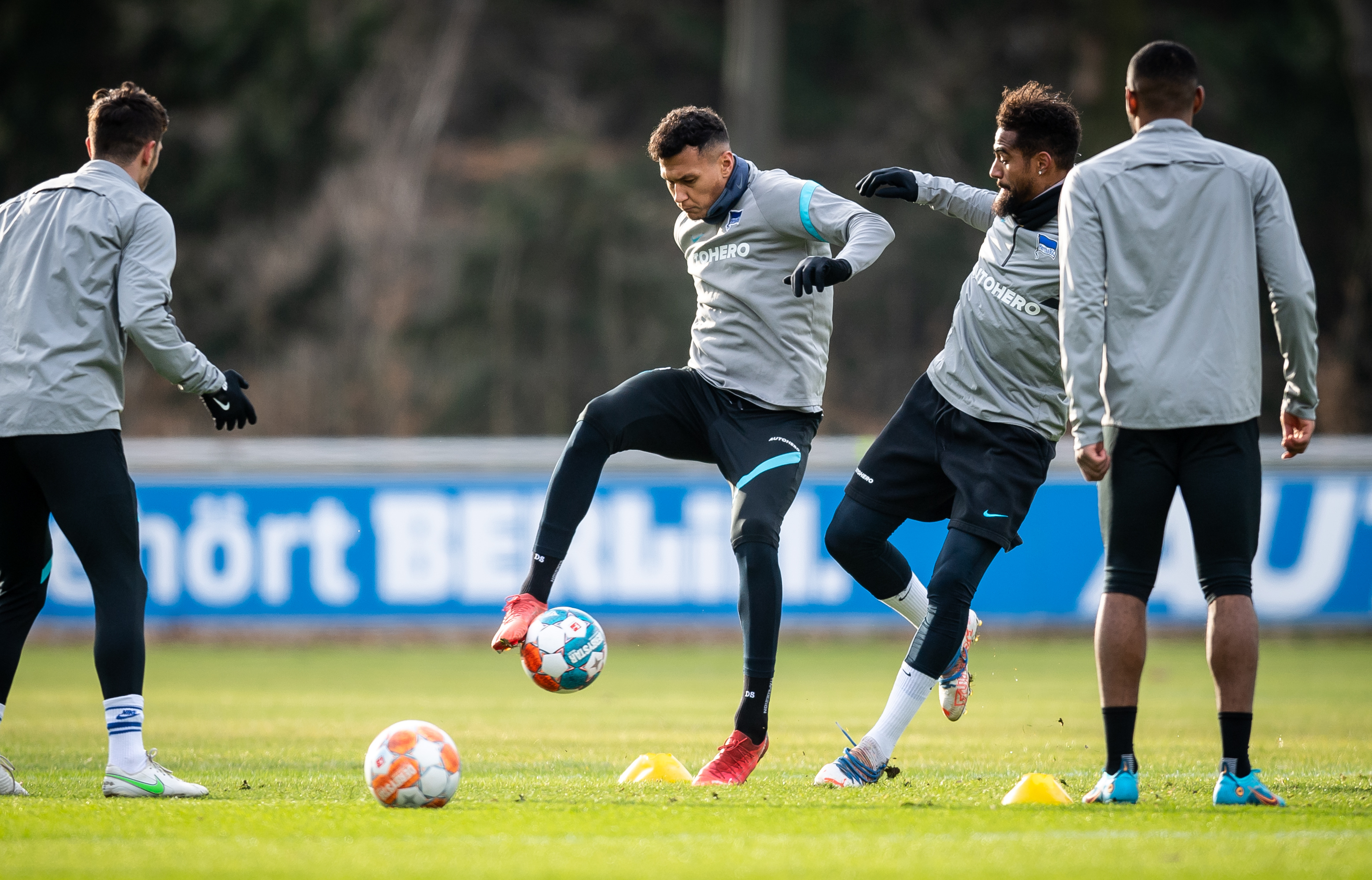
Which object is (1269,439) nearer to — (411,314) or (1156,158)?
(1156,158)

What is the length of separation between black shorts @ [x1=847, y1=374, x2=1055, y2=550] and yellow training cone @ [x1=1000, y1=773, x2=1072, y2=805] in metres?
0.94

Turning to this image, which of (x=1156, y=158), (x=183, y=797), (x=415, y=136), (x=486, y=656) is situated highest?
(x=415, y=136)

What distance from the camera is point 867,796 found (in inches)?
229

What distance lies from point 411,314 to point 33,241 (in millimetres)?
22202

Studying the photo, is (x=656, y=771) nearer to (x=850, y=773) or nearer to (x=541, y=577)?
(x=850, y=773)

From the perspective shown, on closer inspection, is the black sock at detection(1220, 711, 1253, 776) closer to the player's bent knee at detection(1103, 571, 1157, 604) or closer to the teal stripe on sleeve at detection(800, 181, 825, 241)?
the player's bent knee at detection(1103, 571, 1157, 604)

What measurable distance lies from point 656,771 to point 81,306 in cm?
283

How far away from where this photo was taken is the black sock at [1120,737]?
18.2 ft

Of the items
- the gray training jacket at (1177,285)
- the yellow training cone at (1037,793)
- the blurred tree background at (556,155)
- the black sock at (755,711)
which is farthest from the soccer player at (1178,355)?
the blurred tree background at (556,155)

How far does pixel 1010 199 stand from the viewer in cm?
631

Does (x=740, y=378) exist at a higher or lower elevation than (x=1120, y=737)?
higher

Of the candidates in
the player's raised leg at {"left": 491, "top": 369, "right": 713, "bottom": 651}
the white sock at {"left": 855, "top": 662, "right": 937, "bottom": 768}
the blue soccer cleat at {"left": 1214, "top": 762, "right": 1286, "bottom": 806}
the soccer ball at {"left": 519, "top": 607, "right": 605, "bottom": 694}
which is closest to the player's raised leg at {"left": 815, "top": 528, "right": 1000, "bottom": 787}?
the white sock at {"left": 855, "top": 662, "right": 937, "bottom": 768}

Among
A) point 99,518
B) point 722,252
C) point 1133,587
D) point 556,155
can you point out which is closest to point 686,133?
point 722,252

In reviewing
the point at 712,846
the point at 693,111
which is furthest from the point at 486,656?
the point at 712,846
